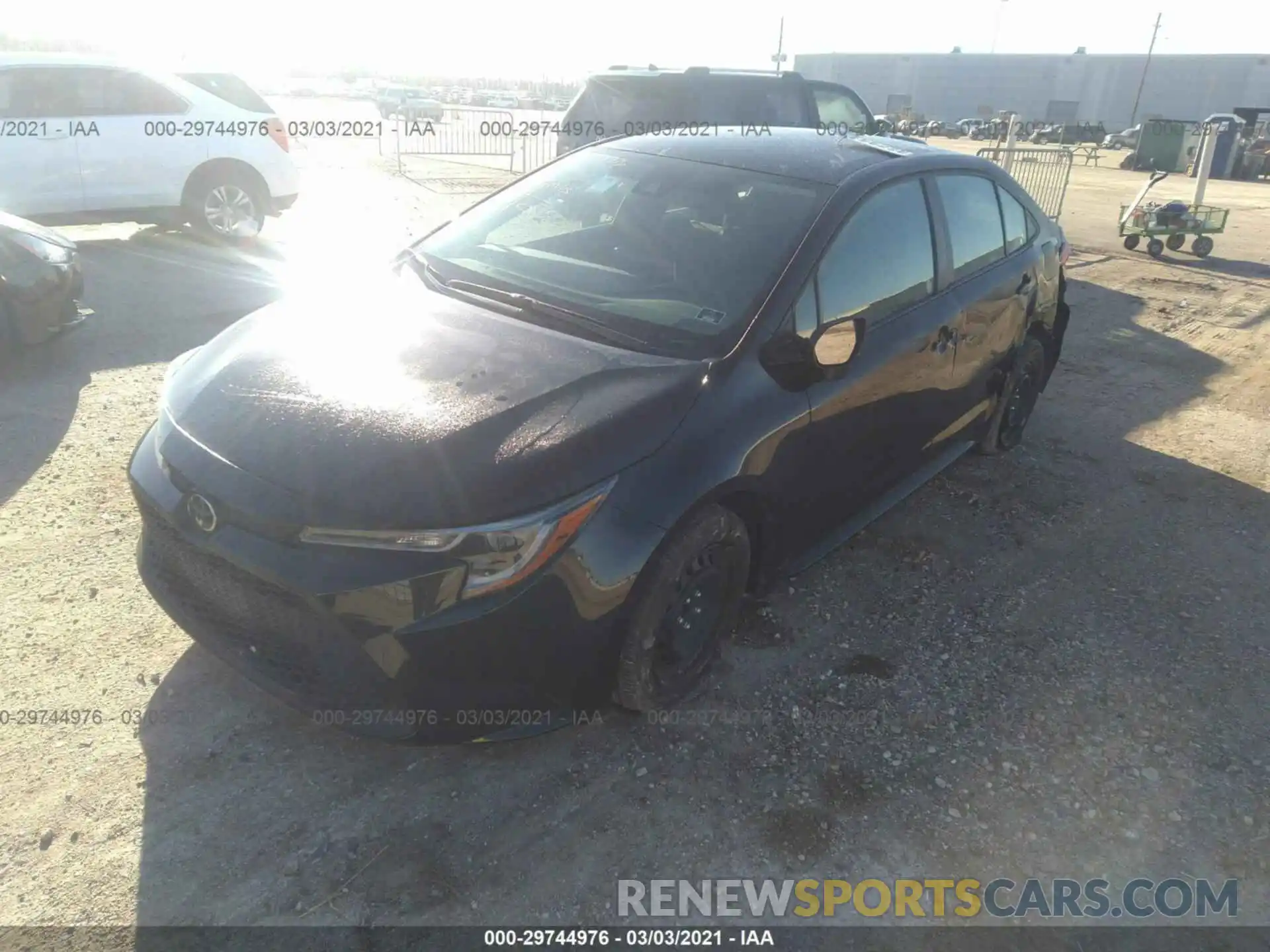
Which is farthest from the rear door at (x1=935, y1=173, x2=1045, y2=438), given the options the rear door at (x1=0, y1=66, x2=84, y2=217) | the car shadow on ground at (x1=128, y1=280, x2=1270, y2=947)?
the rear door at (x1=0, y1=66, x2=84, y2=217)

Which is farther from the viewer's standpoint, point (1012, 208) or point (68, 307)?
point (68, 307)

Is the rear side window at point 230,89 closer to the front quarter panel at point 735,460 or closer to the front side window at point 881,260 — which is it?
the front side window at point 881,260

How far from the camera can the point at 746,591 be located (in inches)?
123

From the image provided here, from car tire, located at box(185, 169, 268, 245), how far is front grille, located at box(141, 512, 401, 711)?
24.2 ft

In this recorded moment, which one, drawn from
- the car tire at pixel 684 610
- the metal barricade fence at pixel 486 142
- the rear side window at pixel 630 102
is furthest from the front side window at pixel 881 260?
the metal barricade fence at pixel 486 142

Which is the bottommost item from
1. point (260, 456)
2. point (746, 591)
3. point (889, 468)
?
point (746, 591)

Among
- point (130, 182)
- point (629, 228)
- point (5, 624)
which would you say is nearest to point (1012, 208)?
point (629, 228)

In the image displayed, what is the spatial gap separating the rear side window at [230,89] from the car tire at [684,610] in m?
8.40

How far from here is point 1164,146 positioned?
30.3 metres

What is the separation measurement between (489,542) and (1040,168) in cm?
1326

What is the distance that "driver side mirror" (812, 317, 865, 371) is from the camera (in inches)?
110

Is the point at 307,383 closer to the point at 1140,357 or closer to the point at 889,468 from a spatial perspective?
the point at 889,468

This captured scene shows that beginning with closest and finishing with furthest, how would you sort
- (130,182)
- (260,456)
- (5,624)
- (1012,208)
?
(260,456), (5,624), (1012,208), (130,182)

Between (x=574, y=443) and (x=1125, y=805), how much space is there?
202cm
